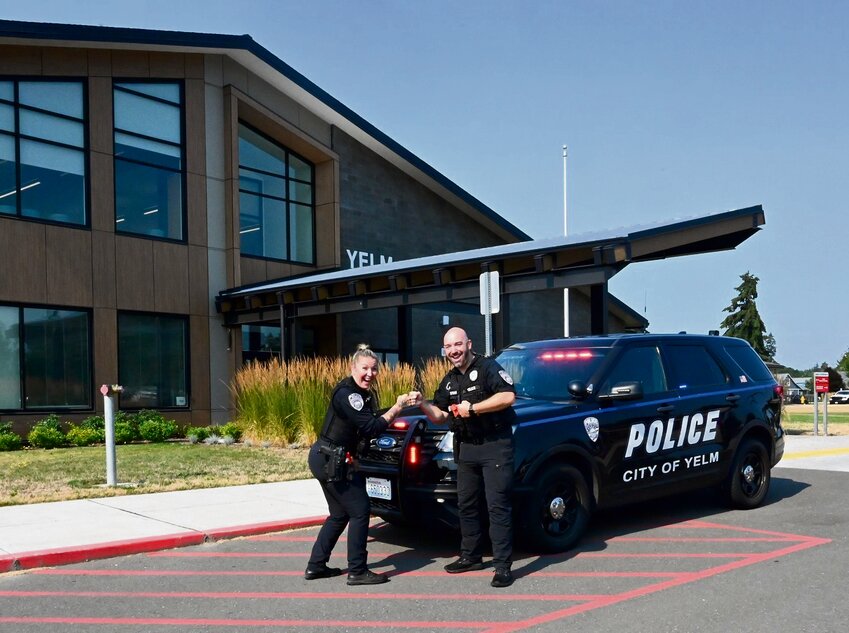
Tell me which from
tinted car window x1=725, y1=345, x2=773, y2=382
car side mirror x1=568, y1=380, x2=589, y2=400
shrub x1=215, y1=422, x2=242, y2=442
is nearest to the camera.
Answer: car side mirror x1=568, y1=380, x2=589, y2=400

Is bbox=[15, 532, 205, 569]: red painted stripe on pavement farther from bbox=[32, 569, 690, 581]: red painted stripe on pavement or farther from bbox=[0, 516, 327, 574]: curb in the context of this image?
bbox=[32, 569, 690, 581]: red painted stripe on pavement

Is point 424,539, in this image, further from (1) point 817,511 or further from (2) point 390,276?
(2) point 390,276

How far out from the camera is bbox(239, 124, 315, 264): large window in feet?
82.0

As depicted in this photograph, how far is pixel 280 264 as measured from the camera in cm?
2578

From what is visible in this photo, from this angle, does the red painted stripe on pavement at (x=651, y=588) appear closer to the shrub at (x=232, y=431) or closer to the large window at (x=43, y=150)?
the shrub at (x=232, y=431)

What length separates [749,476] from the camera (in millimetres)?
9414

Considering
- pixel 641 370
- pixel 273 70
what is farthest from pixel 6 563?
pixel 273 70

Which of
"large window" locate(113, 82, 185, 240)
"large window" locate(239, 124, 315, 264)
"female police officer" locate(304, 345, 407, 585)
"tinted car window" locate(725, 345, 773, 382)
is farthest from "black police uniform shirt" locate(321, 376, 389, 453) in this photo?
"large window" locate(239, 124, 315, 264)

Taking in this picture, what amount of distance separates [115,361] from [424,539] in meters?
14.6

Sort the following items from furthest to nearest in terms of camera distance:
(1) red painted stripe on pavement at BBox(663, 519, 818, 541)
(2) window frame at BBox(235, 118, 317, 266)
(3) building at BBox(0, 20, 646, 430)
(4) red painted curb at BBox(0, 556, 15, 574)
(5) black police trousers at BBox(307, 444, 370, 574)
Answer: (2) window frame at BBox(235, 118, 317, 266), (3) building at BBox(0, 20, 646, 430), (1) red painted stripe on pavement at BBox(663, 519, 818, 541), (4) red painted curb at BBox(0, 556, 15, 574), (5) black police trousers at BBox(307, 444, 370, 574)

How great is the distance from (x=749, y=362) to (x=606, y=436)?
9.79 feet

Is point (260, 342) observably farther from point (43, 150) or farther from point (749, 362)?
point (749, 362)

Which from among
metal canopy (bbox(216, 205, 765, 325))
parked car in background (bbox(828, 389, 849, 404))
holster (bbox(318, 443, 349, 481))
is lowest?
parked car in background (bbox(828, 389, 849, 404))

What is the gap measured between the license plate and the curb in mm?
1660
